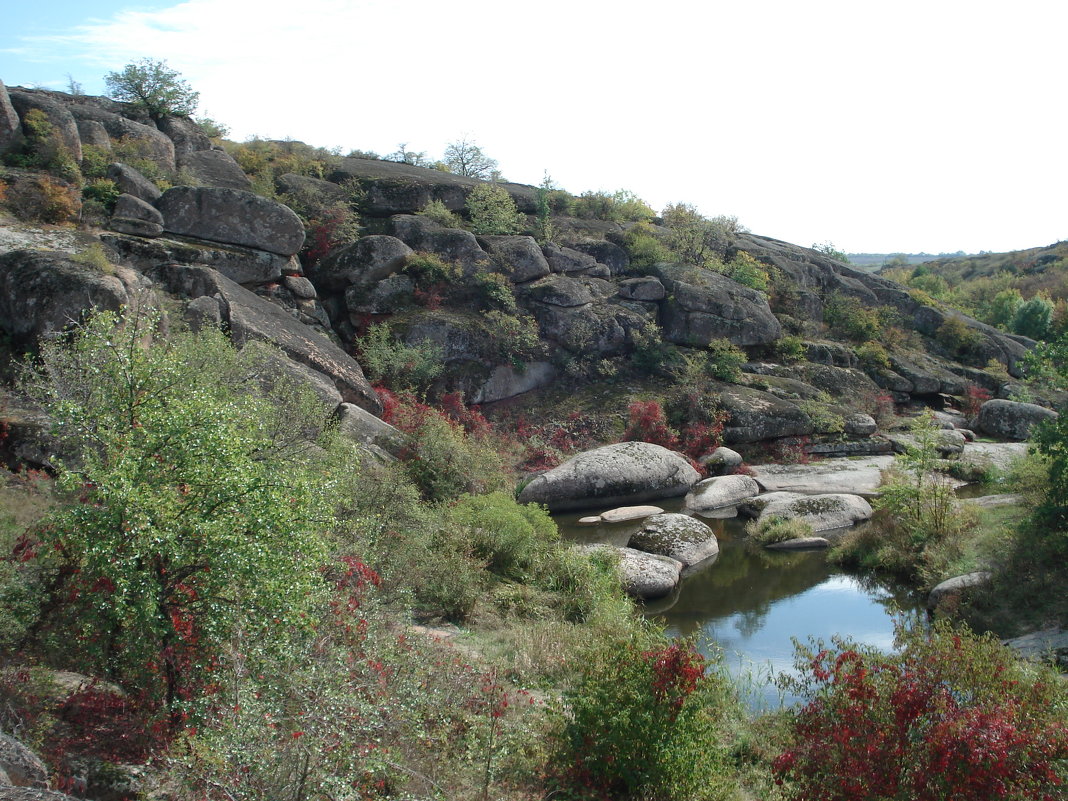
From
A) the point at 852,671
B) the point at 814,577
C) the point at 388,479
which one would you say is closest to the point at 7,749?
the point at 852,671

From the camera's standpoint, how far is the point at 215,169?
3081cm

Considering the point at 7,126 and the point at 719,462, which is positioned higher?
the point at 7,126

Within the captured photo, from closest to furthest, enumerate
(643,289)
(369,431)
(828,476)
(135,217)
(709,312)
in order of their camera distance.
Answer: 1. (369,431)
2. (135,217)
3. (828,476)
4. (709,312)
5. (643,289)

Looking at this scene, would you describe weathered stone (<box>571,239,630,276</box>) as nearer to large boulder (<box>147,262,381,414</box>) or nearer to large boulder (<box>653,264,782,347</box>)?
large boulder (<box>653,264,782,347</box>)

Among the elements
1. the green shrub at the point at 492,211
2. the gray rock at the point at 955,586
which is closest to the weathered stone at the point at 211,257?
the green shrub at the point at 492,211

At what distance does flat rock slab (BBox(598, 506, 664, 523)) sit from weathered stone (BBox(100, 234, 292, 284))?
15.6 m

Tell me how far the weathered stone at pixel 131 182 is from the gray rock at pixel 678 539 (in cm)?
2109

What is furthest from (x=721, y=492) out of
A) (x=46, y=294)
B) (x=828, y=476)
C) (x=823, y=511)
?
(x=46, y=294)

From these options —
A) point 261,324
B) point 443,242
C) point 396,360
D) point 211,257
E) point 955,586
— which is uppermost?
point 443,242

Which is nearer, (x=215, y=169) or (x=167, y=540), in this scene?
(x=167, y=540)

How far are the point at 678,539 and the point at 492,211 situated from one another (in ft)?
75.0

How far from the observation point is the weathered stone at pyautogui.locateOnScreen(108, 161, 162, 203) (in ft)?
81.0

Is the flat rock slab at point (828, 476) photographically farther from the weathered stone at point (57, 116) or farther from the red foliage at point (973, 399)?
the weathered stone at point (57, 116)

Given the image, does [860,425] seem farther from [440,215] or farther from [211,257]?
[211,257]
